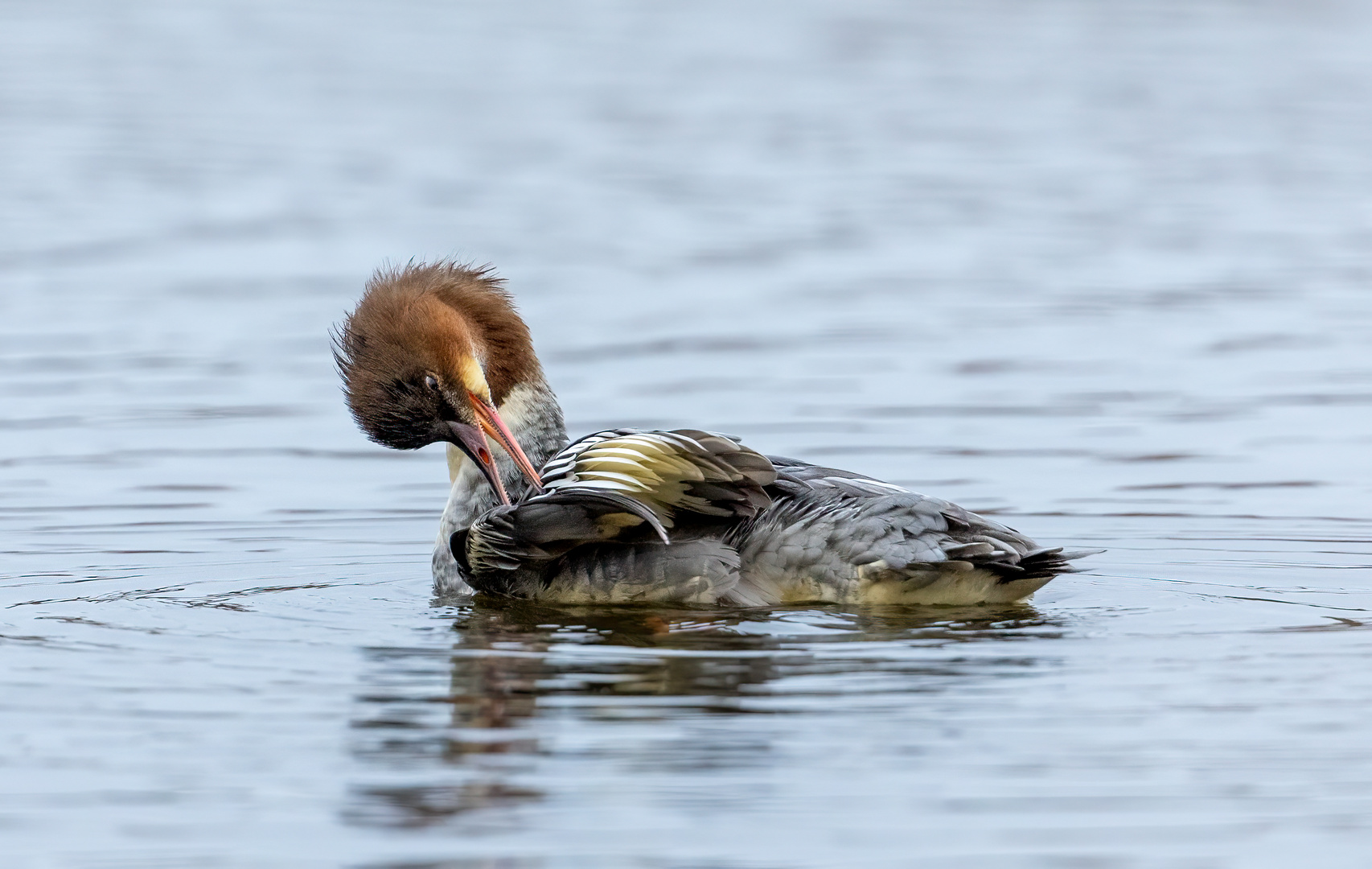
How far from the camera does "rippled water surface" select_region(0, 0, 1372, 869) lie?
19.4 feet

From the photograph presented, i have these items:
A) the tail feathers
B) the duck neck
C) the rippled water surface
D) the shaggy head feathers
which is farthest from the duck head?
the tail feathers

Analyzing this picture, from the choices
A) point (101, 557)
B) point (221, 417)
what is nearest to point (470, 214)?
point (221, 417)

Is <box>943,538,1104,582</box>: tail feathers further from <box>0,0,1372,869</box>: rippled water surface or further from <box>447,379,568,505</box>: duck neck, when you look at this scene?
<box>447,379,568,505</box>: duck neck

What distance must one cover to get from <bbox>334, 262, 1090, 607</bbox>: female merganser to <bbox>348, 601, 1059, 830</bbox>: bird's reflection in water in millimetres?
102

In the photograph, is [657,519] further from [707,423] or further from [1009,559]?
[707,423]

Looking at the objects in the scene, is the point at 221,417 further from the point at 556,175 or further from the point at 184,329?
the point at 556,175

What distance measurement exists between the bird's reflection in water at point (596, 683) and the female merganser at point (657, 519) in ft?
0.34

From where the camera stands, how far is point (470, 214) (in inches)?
736

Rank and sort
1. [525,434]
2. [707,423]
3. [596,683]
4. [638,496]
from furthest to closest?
[707,423], [525,434], [638,496], [596,683]

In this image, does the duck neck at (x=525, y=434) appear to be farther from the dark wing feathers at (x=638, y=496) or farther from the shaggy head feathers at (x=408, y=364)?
the dark wing feathers at (x=638, y=496)

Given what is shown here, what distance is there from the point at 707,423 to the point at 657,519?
182 inches

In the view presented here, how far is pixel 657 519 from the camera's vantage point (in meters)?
7.73

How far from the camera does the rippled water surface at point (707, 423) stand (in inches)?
233

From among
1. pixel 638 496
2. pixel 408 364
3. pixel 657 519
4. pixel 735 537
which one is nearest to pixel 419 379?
pixel 408 364
